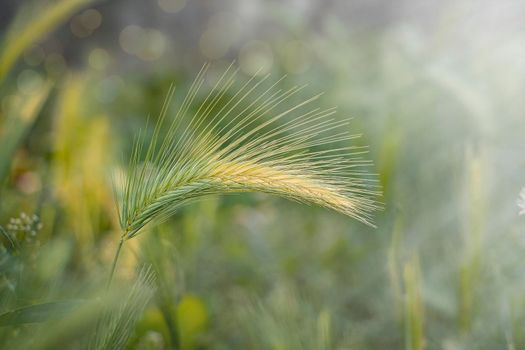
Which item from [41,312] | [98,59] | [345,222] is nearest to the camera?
[41,312]

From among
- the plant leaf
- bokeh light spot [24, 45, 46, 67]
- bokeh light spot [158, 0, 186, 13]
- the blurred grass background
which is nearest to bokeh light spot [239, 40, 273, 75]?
bokeh light spot [158, 0, 186, 13]

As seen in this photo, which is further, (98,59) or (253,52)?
(253,52)

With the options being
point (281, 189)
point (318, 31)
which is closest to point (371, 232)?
point (281, 189)

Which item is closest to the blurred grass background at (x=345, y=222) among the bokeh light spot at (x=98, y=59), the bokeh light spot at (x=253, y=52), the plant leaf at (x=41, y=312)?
the plant leaf at (x=41, y=312)

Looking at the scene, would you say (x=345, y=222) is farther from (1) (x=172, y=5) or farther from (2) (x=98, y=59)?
(1) (x=172, y=5)

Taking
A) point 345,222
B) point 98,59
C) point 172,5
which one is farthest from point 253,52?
point 345,222

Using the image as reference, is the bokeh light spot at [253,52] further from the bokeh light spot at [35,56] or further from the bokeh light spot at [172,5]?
the bokeh light spot at [35,56]

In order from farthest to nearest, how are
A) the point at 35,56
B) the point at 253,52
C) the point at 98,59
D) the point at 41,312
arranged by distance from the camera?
the point at 253,52, the point at 35,56, the point at 98,59, the point at 41,312

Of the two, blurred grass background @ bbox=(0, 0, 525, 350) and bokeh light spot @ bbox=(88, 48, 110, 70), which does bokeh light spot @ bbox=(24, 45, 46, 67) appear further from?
blurred grass background @ bbox=(0, 0, 525, 350)
